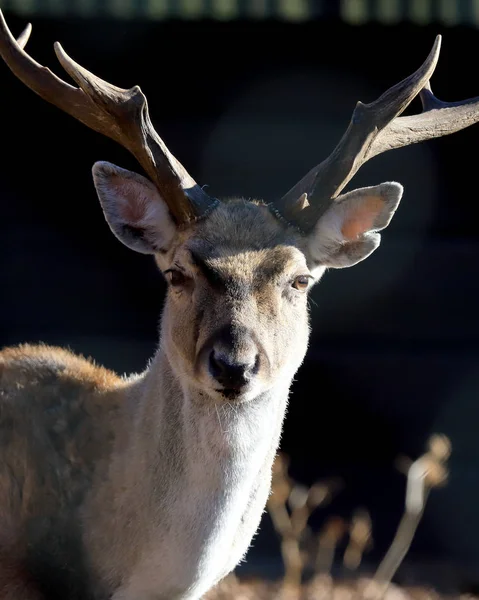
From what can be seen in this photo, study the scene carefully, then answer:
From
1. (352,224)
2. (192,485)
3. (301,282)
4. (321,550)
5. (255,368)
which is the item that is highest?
(352,224)

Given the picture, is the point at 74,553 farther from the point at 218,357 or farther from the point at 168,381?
the point at 218,357

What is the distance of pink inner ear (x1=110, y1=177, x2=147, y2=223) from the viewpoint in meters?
5.10

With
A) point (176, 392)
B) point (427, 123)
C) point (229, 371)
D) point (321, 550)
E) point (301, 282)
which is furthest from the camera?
point (321, 550)

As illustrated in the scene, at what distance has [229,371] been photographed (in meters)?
4.32

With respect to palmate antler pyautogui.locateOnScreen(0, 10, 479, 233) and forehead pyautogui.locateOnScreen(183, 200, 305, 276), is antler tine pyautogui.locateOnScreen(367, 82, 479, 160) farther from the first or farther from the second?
forehead pyautogui.locateOnScreen(183, 200, 305, 276)

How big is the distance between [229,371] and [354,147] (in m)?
1.29

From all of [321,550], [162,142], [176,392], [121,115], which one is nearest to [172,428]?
[176,392]

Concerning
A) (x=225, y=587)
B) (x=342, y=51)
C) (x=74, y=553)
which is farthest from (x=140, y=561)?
(x=342, y=51)

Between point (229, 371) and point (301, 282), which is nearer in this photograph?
point (229, 371)

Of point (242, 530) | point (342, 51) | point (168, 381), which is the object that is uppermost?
point (342, 51)

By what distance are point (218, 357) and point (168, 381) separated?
2.15ft

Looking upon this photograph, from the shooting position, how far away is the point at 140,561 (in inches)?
186

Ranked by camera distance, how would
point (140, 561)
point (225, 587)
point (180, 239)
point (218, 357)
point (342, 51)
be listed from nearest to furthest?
point (218, 357), point (140, 561), point (180, 239), point (225, 587), point (342, 51)

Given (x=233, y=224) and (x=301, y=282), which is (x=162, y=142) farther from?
(x=301, y=282)
